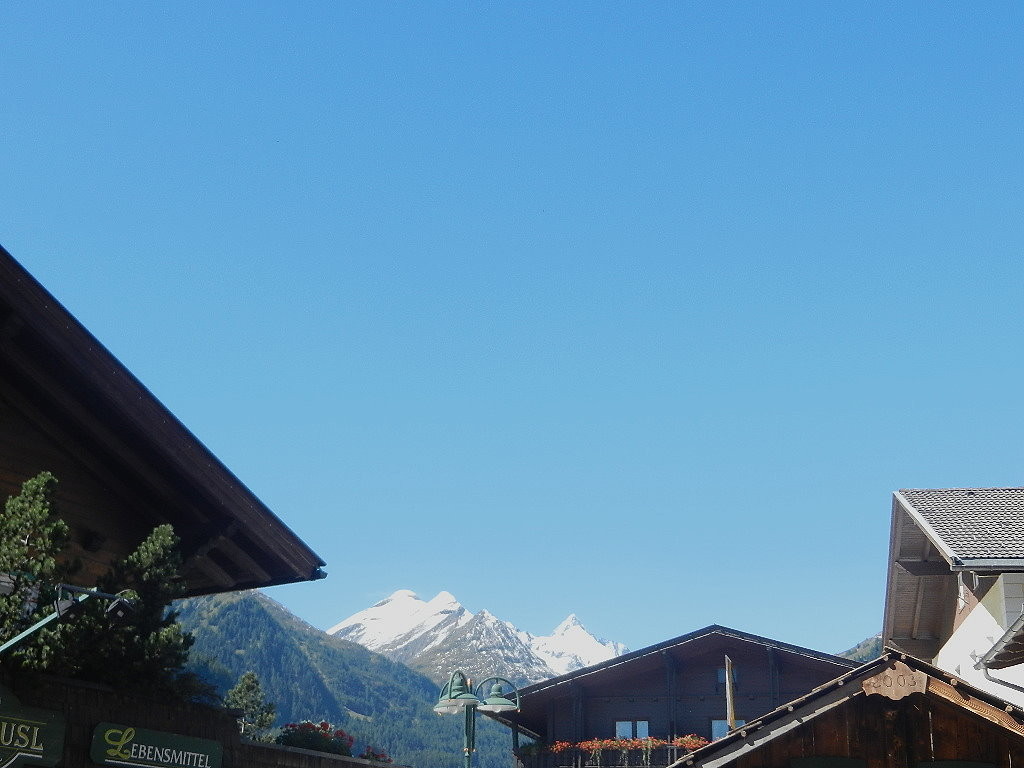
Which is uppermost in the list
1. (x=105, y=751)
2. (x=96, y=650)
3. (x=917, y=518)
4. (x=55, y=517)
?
(x=917, y=518)

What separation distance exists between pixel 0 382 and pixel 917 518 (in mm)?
17596

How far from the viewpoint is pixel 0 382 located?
12.1 m

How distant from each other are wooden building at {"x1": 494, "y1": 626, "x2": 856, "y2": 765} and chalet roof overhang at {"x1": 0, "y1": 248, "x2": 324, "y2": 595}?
68.8 feet

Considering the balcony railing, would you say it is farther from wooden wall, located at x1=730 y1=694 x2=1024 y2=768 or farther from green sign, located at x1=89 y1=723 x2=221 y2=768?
green sign, located at x1=89 y1=723 x2=221 y2=768

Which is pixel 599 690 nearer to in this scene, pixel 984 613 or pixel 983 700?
pixel 984 613

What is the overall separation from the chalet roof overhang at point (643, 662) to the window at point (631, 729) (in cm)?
133

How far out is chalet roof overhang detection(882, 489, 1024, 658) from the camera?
25.6 metres

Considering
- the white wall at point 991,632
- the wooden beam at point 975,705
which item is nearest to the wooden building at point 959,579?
the white wall at point 991,632

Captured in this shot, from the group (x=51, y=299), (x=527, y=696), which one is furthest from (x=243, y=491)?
(x=527, y=696)

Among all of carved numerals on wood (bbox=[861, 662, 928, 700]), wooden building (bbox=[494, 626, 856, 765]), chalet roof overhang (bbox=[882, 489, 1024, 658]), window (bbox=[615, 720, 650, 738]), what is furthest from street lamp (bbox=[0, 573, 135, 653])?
window (bbox=[615, 720, 650, 738])

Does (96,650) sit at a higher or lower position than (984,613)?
lower

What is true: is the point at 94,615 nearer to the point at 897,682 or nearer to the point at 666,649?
the point at 897,682

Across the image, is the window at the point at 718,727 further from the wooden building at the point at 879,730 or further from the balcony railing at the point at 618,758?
the wooden building at the point at 879,730

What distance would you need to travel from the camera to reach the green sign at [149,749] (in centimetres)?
1054
